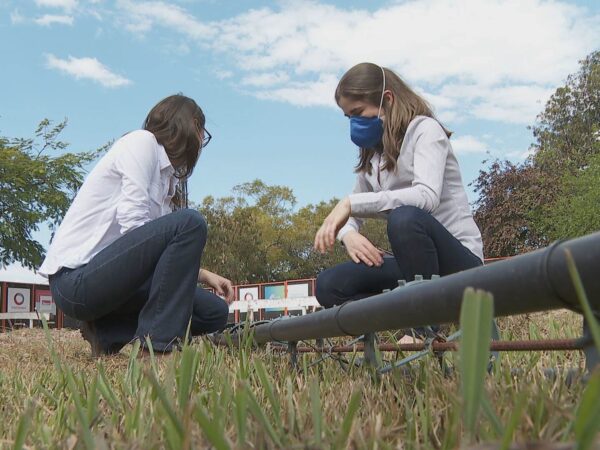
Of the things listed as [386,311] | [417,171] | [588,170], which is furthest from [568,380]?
[588,170]

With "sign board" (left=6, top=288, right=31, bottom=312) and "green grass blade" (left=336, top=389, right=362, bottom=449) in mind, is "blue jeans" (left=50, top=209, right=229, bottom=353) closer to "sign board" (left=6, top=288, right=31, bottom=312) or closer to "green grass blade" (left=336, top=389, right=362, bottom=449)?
"green grass blade" (left=336, top=389, right=362, bottom=449)

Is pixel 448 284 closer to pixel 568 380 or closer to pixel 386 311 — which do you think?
pixel 386 311

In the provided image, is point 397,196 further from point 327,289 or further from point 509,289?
point 509,289

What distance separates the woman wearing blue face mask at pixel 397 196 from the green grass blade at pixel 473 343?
7.21ft

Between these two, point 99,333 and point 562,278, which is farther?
point 99,333

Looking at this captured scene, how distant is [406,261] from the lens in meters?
2.75

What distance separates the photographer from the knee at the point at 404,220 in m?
2.71

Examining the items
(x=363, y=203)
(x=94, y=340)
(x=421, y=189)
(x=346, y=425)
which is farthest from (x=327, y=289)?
(x=346, y=425)

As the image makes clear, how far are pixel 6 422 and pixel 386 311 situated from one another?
2.38 ft

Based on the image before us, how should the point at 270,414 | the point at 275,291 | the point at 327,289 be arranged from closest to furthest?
the point at 270,414, the point at 327,289, the point at 275,291

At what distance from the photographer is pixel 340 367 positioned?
219 cm

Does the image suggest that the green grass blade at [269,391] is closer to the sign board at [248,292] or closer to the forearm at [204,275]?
the forearm at [204,275]

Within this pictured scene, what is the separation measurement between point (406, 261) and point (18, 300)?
79.7ft

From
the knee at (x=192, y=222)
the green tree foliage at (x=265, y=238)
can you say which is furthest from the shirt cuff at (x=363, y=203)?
the green tree foliage at (x=265, y=238)
